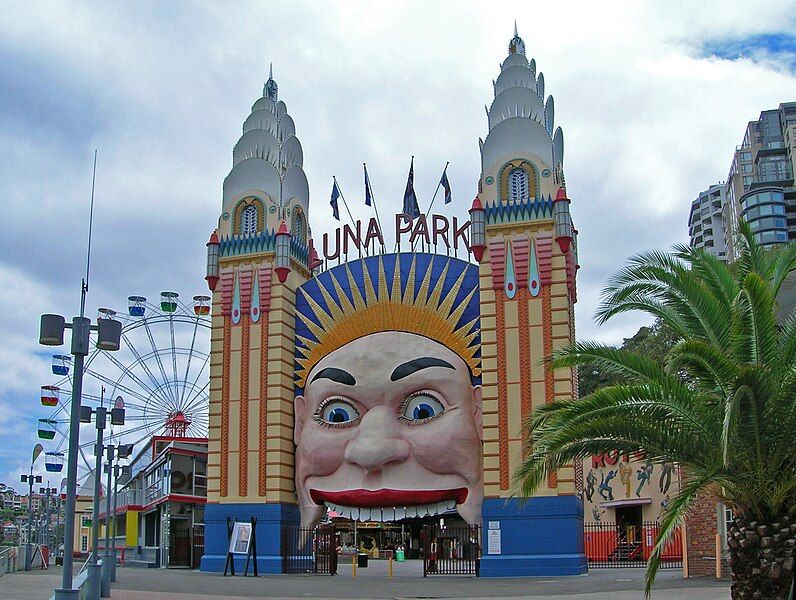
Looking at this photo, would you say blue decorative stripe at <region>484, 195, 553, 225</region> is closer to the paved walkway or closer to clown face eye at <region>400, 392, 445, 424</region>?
clown face eye at <region>400, 392, 445, 424</region>

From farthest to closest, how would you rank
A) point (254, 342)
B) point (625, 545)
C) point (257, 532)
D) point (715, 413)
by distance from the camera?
point (625, 545) → point (254, 342) → point (257, 532) → point (715, 413)

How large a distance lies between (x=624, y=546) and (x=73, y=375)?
30715 millimetres

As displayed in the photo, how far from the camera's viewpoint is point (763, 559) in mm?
13594

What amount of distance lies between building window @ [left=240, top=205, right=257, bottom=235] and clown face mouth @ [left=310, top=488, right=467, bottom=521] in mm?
9545

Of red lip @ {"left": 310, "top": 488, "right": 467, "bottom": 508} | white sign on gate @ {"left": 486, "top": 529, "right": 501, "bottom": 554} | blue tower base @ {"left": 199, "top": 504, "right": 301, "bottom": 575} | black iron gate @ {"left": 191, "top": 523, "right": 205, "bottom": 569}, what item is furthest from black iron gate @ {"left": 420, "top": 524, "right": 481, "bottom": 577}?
black iron gate @ {"left": 191, "top": 523, "right": 205, "bottom": 569}

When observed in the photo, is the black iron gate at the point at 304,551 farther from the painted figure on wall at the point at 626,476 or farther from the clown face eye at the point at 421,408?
the painted figure on wall at the point at 626,476

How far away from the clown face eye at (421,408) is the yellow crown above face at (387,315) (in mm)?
1626

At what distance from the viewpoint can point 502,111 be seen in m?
32.0

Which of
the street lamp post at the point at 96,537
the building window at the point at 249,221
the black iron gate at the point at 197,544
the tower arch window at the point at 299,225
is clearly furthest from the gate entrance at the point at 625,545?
the street lamp post at the point at 96,537

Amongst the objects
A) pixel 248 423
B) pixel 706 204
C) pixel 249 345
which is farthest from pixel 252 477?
pixel 706 204

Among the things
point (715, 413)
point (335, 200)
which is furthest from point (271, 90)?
point (715, 413)

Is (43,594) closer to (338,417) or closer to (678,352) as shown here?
(338,417)

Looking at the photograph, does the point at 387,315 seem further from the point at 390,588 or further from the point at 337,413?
the point at 390,588

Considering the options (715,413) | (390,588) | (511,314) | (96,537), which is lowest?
(390,588)
